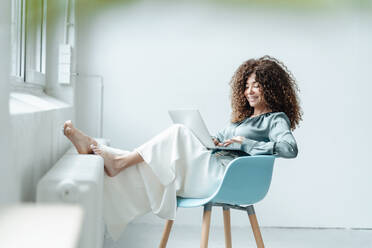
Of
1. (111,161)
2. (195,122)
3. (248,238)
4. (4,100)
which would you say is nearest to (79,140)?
(111,161)

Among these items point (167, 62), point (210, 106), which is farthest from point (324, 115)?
point (167, 62)

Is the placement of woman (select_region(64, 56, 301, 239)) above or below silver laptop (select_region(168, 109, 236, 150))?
below

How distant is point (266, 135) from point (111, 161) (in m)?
0.87

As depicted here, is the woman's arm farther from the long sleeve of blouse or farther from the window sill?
the window sill

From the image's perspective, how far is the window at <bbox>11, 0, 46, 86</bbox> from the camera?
2402 millimetres

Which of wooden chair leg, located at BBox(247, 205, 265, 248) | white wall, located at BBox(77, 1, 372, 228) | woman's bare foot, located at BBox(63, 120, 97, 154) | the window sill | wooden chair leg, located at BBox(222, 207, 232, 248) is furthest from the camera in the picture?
white wall, located at BBox(77, 1, 372, 228)

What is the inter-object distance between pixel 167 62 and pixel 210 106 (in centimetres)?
47

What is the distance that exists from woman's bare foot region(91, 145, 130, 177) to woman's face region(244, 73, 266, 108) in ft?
2.92

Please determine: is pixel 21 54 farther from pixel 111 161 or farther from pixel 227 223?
pixel 227 223

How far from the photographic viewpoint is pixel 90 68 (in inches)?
148

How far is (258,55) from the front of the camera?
389cm

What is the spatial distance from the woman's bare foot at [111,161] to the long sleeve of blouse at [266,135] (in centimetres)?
63

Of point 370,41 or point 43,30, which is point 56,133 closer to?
point 43,30

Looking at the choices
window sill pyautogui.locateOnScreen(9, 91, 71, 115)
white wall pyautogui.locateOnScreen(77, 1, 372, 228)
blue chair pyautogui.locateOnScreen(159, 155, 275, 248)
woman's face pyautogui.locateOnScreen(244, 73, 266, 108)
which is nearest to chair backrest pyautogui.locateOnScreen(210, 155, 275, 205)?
blue chair pyautogui.locateOnScreen(159, 155, 275, 248)
